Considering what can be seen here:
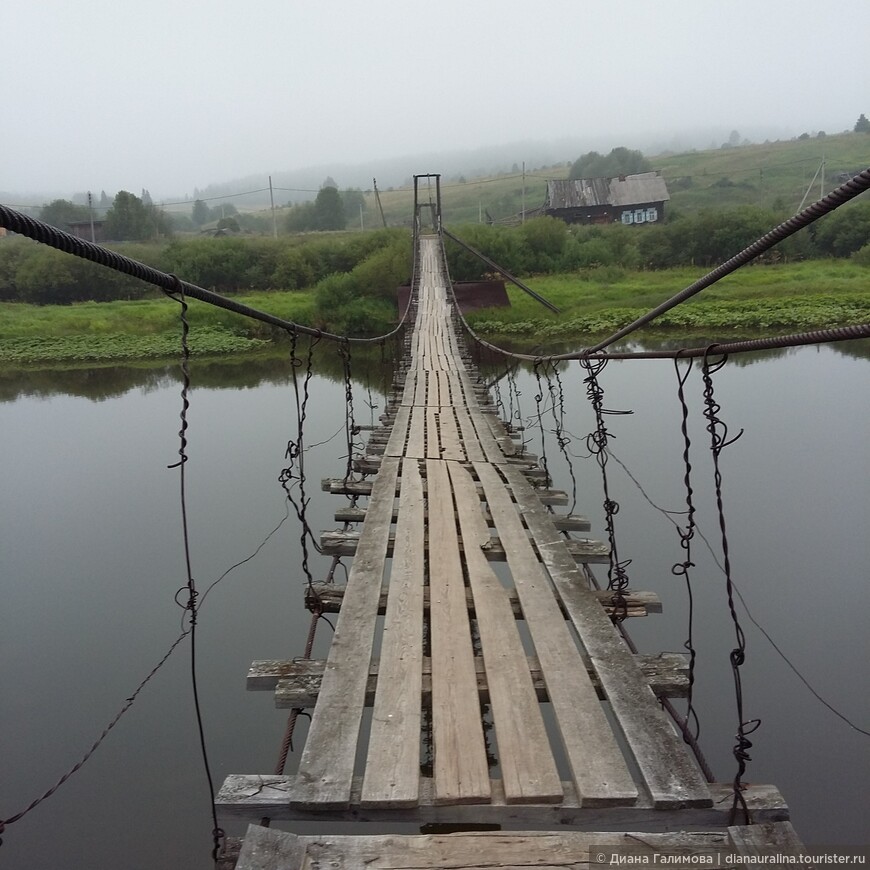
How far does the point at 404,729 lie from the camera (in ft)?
4.80

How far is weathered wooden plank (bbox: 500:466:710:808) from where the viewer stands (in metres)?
1.29

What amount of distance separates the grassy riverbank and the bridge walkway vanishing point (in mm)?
11503

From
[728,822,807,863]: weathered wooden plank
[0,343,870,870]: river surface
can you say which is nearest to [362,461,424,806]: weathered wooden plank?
[728,822,807,863]: weathered wooden plank

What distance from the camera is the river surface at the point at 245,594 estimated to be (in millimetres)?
3053

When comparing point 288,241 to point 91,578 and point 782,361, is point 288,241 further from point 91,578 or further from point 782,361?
point 91,578

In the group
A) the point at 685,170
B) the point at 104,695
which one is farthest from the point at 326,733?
the point at 685,170

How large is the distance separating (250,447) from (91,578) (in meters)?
2.82

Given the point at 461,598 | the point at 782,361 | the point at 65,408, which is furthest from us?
the point at 782,361

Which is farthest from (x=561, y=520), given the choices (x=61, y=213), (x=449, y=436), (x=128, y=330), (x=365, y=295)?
(x=61, y=213)

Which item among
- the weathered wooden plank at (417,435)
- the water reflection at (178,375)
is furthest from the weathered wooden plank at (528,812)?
the water reflection at (178,375)

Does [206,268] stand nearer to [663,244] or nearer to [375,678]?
[663,244]

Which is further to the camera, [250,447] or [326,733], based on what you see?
[250,447]

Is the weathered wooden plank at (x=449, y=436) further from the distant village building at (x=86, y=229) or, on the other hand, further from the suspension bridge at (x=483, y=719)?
the distant village building at (x=86, y=229)

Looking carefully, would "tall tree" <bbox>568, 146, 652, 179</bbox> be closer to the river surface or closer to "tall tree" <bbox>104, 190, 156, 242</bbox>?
"tall tree" <bbox>104, 190, 156, 242</bbox>
